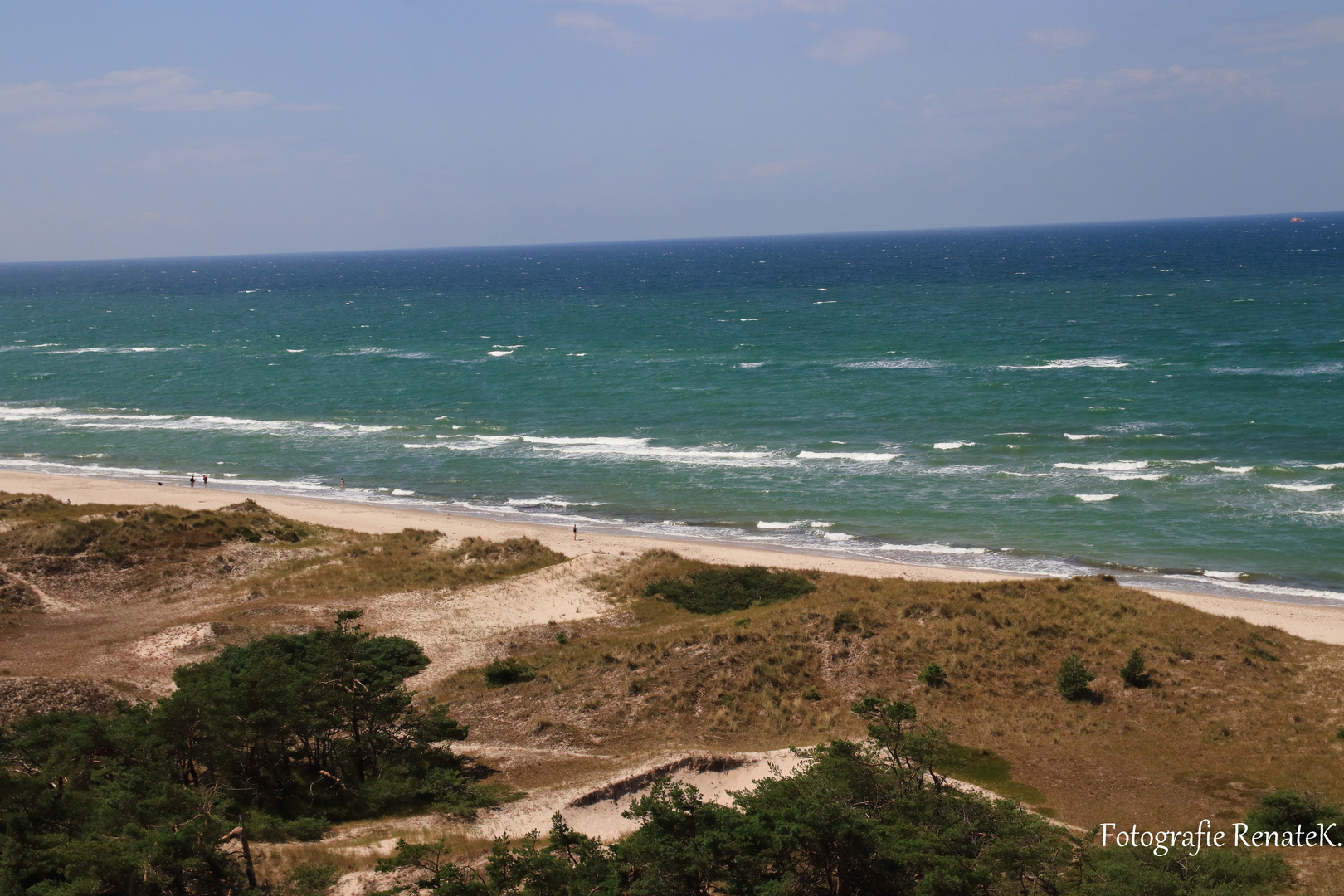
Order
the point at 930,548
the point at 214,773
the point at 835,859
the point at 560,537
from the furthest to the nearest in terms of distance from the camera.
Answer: the point at 560,537 < the point at 930,548 < the point at 214,773 < the point at 835,859

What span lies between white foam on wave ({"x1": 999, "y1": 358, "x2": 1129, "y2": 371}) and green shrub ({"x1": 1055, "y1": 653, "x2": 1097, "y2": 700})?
59.7 m

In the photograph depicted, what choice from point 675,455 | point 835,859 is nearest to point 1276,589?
point 835,859

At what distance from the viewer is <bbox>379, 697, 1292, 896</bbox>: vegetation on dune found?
14.6m

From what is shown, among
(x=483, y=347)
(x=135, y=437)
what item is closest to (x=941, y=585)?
(x=135, y=437)

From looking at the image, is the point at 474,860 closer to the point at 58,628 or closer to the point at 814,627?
the point at 814,627

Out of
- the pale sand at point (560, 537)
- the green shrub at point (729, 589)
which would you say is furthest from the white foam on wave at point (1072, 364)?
the green shrub at point (729, 589)

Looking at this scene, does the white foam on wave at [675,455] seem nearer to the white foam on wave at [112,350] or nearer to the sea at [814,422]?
the sea at [814,422]

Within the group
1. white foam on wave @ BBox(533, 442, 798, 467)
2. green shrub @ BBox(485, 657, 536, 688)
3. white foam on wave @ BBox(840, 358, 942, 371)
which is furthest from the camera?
white foam on wave @ BBox(840, 358, 942, 371)

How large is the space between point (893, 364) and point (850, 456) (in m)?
30.2

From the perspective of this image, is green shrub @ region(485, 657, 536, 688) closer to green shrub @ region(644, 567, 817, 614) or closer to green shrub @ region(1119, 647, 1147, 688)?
green shrub @ region(644, 567, 817, 614)

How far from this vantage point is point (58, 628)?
32562 mm

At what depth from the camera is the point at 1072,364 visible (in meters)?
82.5

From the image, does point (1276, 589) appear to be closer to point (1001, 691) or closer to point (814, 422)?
point (1001, 691)

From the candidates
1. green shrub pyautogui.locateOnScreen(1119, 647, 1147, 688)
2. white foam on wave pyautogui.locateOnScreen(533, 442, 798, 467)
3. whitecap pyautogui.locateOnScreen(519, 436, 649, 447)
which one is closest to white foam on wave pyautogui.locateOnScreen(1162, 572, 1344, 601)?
green shrub pyautogui.locateOnScreen(1119, 647, 1147, 688)
